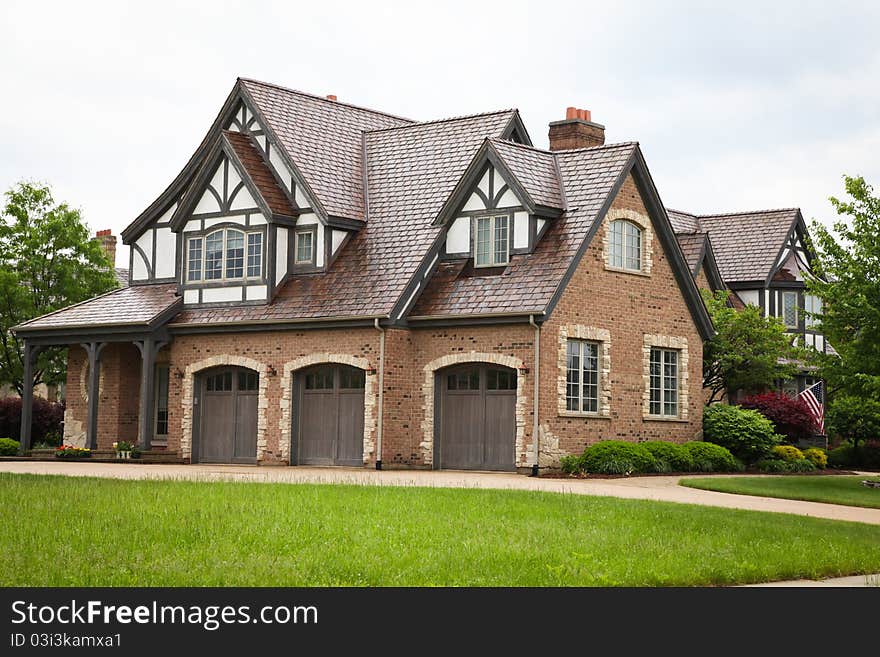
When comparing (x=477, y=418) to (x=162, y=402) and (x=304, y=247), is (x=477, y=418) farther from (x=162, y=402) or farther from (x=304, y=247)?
(x=162, y=402)

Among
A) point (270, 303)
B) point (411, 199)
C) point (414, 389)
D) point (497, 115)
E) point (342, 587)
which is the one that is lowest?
point (342, 587)

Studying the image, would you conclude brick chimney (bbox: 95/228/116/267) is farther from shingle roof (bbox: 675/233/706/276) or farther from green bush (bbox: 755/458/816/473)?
green bush (bbox: 755/458/816/473)

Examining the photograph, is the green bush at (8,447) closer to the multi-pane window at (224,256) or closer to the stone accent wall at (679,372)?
the multi-pane window at (224,256)

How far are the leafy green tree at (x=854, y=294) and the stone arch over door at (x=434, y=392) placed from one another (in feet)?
Answer: 20.1

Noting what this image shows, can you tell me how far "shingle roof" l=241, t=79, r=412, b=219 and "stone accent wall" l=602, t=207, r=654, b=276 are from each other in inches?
242

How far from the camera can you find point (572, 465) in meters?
27.2

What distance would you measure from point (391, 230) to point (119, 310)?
7.33 meters

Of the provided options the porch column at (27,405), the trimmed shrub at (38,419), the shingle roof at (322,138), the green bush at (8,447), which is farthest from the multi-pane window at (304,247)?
the trimmed shrub at (38,419)

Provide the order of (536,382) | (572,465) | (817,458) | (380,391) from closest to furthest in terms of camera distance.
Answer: (572,465), (536,382), (380,391), (817,458)

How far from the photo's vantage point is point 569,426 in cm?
2806

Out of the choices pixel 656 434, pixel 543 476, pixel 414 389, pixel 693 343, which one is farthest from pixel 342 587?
pixel 693 343

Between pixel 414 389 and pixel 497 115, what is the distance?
7685 mm

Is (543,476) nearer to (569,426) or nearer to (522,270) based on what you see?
(569,426)

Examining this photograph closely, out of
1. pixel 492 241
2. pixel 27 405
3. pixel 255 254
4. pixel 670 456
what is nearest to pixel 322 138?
pixel 255 254
